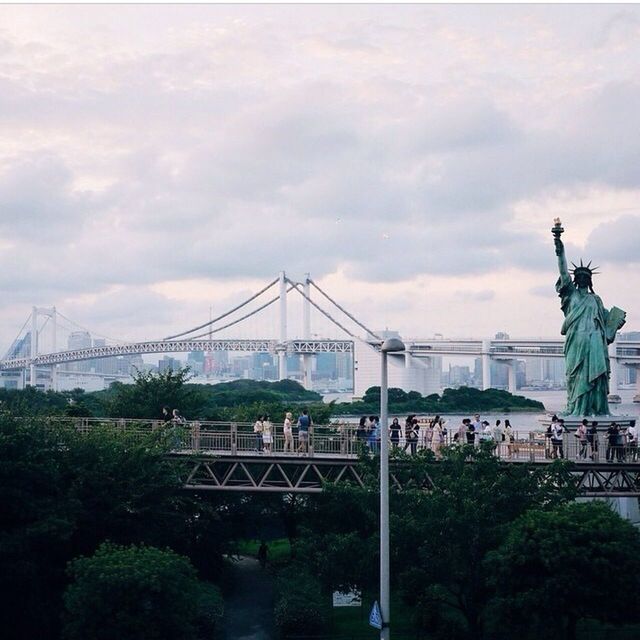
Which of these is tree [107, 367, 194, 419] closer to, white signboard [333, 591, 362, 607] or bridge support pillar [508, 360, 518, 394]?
white signboard [333, 591, 362, 607]

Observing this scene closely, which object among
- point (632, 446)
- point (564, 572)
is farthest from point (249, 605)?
point (632, 446)

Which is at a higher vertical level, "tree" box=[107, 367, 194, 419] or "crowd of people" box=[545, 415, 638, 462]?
"tree" box=[107, 367, 194, 419]

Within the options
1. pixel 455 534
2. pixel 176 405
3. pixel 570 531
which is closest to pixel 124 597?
pixel 455 534

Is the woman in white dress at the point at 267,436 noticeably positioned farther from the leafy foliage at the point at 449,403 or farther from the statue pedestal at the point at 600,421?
the leafy foliage at the point at 449,403

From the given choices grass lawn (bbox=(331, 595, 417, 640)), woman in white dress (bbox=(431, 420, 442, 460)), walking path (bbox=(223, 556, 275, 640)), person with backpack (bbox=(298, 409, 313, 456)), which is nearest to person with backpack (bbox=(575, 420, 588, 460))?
woman in white dress (bbox=(431, 420, 442, 460))

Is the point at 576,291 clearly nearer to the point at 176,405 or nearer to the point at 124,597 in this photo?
the point at 124,597

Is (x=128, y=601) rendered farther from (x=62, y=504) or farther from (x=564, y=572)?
(x=564, y=572)

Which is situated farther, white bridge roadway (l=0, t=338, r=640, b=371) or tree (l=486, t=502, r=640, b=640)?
white bridge roadway (l=0, t=338, r=640, b=371)
